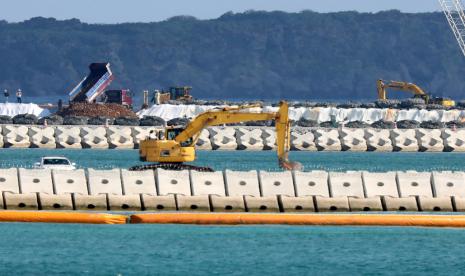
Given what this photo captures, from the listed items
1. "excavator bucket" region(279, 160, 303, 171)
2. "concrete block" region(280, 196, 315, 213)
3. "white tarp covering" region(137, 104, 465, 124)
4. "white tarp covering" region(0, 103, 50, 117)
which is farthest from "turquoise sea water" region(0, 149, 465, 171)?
"white tarp covering" region(0, 103, 50, 117)

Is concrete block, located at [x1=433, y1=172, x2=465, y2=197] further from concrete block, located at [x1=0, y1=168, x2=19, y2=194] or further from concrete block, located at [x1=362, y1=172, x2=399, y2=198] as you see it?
concrete block, located at [x1=0, y1=168, x2=19, y2=194]

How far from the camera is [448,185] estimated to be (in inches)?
2549

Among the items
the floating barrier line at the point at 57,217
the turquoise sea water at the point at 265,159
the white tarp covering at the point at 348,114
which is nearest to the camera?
the floating barrier line at the point at 57,217

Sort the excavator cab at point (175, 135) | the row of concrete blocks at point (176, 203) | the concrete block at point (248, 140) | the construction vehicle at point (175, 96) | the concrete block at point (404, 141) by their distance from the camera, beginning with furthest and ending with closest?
the construction vehicle at point (175, 96)
the concrete block at point (404, 141)
the concrete block at point (248, 140)
the excavator cab at point (175, 135)
the row of concrete blocks at point (176, 203)

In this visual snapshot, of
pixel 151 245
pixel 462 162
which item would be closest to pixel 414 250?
pixel 151 245

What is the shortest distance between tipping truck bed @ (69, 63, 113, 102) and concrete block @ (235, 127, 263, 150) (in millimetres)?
43130

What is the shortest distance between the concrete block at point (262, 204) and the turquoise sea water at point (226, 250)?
4.57 metres

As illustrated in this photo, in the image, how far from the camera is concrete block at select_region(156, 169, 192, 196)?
63188mm

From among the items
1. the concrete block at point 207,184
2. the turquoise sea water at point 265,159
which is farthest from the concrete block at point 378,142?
the concrete block at point 207,184

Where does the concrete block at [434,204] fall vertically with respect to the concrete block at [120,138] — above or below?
above

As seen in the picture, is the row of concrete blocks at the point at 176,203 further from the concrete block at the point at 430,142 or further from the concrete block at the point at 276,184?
the concrete block at the point at 430,142

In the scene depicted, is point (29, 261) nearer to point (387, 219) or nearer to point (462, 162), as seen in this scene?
point (387, 219)

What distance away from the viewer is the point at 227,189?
6334 cm

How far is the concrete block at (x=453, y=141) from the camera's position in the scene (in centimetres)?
12962
